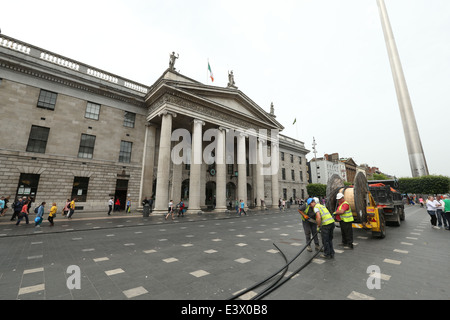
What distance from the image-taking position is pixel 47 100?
668 inches

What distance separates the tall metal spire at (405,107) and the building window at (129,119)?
5282 centimetres

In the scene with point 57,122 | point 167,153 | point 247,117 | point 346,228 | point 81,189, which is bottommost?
point 346,228

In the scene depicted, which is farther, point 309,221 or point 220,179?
point 220,179

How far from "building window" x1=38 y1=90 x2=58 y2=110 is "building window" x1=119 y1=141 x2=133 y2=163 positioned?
253 inches

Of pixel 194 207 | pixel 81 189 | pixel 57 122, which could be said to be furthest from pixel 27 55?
pixel 194 207

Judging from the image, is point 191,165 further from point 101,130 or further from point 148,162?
point 101,130

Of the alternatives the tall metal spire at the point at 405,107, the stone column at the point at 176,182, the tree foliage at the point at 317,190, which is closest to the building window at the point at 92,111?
the stone column at the point at 176,182

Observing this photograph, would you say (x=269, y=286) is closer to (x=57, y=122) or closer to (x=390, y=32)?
(x=57, y=122)

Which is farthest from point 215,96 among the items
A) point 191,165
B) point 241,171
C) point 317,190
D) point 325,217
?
point 317,190

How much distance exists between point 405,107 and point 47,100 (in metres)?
59.6

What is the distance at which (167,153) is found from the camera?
729 inches

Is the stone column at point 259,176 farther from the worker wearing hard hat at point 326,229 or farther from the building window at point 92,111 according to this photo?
the worker wearing hard hat at point 326,229
